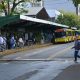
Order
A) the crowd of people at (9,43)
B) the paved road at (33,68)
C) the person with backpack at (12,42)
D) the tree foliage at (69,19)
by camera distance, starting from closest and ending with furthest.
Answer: the paved road at (33,68) → the crowd of people at (9,43) → the person with backpack at (12,42) → the tree foliage at (69,19)

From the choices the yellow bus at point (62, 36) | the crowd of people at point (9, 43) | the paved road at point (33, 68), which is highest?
the paved road at point (33, 68)

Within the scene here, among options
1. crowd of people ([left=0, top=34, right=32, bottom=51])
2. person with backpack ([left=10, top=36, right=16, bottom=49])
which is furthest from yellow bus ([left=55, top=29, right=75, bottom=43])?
person with backpack ([left=10, top=36, right=16, bottom=49])

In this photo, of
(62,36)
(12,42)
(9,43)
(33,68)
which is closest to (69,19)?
(62,36)

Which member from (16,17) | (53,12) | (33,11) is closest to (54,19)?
(53,12)

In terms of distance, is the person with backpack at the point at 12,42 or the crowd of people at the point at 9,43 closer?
the crowd of people at the point at 9,43

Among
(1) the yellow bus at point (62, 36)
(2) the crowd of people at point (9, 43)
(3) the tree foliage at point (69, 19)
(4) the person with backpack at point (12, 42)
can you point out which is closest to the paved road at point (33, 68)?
(2) the crowd of people at point (9, 43)

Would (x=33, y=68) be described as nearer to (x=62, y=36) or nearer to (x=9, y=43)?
(x=9, y=43)

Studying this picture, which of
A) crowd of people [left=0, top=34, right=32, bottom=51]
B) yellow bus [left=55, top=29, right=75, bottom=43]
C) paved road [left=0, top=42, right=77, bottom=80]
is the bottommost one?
yellow bus [left=55, top=29, right=75, bottom=43]

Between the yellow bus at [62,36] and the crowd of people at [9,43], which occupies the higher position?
the crowd of people at [9,43]

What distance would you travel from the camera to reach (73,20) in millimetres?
101750

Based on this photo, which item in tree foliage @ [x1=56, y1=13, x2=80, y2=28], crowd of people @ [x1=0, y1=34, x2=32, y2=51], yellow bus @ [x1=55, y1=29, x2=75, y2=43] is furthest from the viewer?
tree foliage @ [x1=56, y1=13, x2=80, y2=28]

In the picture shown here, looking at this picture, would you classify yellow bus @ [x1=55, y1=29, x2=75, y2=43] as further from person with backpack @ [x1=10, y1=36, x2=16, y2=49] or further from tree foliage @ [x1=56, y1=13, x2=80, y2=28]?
tree foliage @ [x1=56, y1=13, x2=80, y2=28]

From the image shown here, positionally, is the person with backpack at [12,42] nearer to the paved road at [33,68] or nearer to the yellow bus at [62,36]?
the paved road at [33,68]

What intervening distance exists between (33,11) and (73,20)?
23.0 metres
